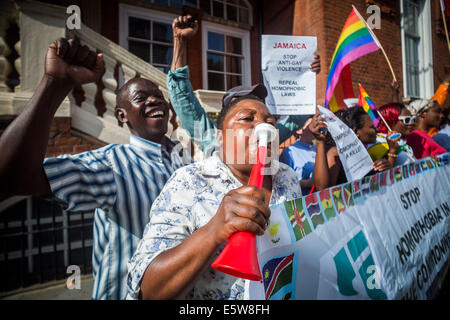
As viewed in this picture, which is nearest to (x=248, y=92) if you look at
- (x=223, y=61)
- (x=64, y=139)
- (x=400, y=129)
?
(x=400, y=129)

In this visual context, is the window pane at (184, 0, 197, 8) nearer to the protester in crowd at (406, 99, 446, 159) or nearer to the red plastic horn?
the protester in crowd at (406, 99, 446, 159)

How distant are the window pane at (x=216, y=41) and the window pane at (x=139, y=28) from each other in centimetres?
151

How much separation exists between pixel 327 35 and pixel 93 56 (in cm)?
572

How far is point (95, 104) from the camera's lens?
3719mm

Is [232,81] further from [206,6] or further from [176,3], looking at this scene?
[176,3]

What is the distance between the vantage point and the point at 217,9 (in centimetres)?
644

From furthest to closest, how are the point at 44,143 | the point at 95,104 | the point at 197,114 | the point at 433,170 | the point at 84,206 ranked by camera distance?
the point at 95,104
the point at 433,170
the point at 197,114
the point at 84,206
the point at 44,143

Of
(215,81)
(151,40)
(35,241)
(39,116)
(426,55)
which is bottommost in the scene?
(35,241)

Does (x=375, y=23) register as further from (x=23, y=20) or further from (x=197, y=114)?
(x=23, y=20)

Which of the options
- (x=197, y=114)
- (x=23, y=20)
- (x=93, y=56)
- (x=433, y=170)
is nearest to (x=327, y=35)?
(x=433, y=170)

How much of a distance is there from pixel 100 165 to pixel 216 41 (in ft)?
19.4

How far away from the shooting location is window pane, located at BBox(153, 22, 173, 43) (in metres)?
5.79

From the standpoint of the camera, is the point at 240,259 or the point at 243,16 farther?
the point at 243,16

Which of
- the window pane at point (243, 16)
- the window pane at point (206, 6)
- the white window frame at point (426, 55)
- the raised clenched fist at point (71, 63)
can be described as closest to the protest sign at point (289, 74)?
the raised clenched fist at point (71, 63)
